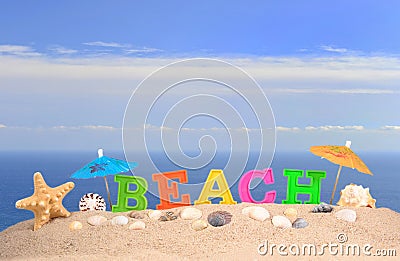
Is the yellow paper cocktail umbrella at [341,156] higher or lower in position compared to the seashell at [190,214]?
higher

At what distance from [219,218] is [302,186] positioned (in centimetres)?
168

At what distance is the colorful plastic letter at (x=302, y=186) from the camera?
7195 mm

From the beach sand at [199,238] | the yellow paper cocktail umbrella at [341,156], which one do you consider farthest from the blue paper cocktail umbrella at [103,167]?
the yellow paper cocktail umbrella at [341,156]

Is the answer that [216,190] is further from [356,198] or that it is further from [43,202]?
[43,202]

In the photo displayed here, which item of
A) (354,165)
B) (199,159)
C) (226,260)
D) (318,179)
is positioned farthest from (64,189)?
(354,165)

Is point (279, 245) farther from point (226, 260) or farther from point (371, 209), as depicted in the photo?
point (371, 209)

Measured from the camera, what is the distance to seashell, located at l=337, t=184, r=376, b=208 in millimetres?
7035

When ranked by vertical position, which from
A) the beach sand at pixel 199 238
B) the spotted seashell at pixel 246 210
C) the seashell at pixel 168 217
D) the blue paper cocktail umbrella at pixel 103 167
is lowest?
the beach sand at pixel 199 238

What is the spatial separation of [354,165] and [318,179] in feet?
1.67

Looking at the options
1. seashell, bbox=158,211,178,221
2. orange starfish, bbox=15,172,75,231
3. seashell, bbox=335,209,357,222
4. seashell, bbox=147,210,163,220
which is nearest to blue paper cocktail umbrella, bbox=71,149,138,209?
orange starfish, bbox=15,172,75,231

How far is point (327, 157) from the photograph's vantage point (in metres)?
7.16

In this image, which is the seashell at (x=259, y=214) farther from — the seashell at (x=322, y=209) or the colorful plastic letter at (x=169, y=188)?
the colorful plastic letter at (x=169, y=188)

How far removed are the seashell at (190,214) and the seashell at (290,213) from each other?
104 centimetres

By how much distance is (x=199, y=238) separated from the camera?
5.79 metres
